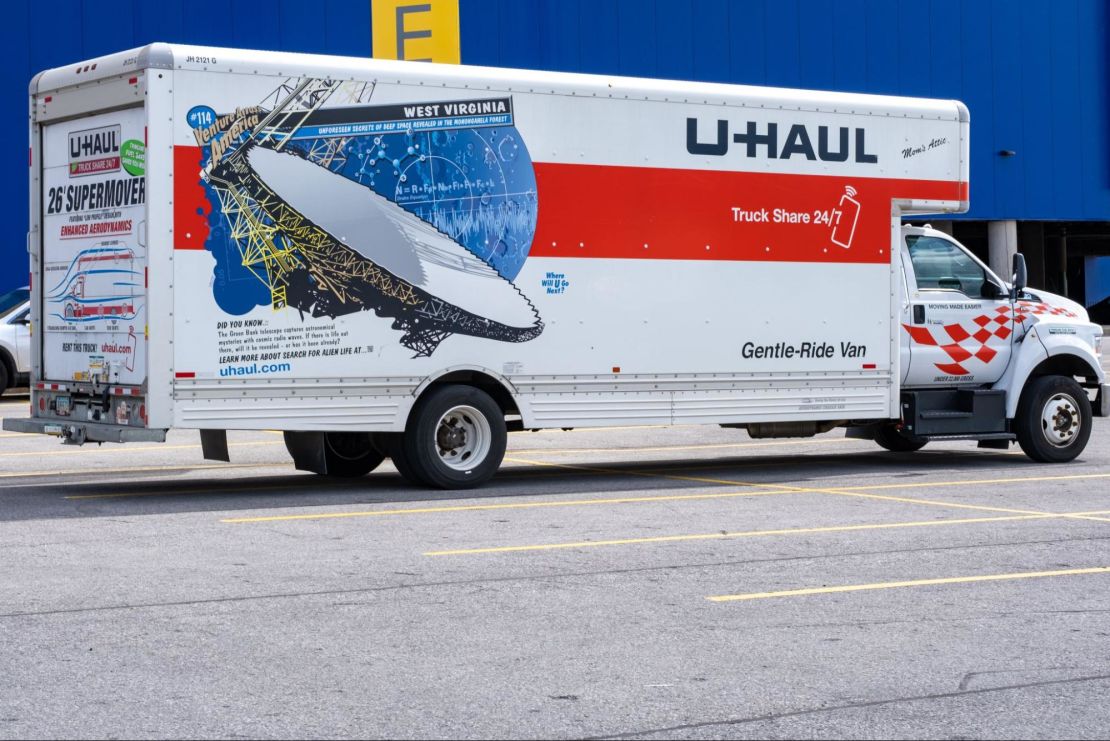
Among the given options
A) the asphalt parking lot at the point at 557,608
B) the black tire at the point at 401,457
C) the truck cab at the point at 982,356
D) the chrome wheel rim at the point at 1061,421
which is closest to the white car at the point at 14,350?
the asphalt parking lot at the point at 557,608

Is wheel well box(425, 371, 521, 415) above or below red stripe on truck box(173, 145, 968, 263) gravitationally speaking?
below

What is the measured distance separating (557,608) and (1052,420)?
9.26 m

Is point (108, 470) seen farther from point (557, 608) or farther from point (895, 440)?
point (557, 608)

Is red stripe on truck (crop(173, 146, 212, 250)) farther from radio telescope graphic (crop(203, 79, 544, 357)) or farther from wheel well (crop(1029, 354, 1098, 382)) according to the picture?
wheel well (crop(1029, 354, 1098, 382))


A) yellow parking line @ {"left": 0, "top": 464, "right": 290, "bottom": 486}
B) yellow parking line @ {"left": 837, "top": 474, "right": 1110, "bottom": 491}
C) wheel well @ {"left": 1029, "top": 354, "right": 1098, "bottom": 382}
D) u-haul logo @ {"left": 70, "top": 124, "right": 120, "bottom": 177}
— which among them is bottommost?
yellow parking line @ {"left": 837, "top": 474, "right": 1110, "bottom": 491}

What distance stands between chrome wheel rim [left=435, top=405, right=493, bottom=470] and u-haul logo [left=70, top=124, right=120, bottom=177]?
11.2 feet

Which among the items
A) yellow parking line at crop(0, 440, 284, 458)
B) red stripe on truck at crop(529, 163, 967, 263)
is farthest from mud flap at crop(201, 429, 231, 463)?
yellow parking line at crop(0, 440, 284, 458)

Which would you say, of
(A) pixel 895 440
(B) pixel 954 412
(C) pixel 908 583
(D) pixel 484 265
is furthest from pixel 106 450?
(C) pixel 908 583

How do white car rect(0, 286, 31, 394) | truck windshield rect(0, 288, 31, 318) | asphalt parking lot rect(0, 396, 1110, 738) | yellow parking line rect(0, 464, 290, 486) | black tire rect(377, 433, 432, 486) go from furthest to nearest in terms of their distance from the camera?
truck windshield rect(0, 288, 31, 318), white car rect(0, 286, 31, 394), yellow parking line rect(0, 464, 290, 486), black tire rect(377, 433, 432, 486), asphalt parking lot rect(0, 396, 1110, 738)

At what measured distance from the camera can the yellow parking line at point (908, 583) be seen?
27.0ft

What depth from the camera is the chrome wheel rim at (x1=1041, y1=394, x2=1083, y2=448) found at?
15633 millimetres

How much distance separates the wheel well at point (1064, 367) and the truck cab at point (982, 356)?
1cm

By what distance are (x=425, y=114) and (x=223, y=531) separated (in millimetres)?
4032

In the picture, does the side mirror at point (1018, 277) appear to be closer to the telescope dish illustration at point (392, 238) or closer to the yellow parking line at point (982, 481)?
the yellow parking line at point (982, 481)
